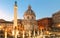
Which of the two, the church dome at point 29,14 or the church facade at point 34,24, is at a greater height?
the church dome at point 29,14

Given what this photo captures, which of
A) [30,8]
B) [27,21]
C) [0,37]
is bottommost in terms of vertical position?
[0,37]

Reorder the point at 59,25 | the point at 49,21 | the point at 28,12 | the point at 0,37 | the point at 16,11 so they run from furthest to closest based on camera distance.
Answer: the point at 49,21
the point at 59,25
the point at 28,12
the point at 16,11
the point at 0,37

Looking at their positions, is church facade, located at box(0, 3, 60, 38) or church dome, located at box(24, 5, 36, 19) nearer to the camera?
church facade, located at box(0, 3, 60, 38)

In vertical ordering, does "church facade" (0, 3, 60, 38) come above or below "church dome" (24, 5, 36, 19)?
below

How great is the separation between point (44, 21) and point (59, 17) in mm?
6756

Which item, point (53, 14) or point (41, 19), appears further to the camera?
point (41, 19)

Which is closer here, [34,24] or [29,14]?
[34,24]

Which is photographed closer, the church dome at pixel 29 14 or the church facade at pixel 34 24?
the church facade at pixel 34 24

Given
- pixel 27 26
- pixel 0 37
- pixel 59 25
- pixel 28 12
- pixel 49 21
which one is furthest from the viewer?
pixel 49 21

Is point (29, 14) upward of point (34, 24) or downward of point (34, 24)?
upward

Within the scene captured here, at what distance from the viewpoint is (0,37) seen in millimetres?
39969

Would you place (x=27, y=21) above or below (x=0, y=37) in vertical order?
above

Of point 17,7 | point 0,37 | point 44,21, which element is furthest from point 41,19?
point 0,37

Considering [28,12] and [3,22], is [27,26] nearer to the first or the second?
[28,12]
